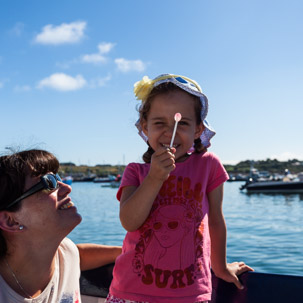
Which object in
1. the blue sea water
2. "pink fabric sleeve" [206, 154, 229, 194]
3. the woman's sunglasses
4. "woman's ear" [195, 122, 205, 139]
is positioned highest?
"woman's ear" [195, 122, 205, 139]

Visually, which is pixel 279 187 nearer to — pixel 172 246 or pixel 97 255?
pixel 97 255

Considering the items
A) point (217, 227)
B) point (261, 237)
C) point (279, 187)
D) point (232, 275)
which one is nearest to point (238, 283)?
point (232, 275)

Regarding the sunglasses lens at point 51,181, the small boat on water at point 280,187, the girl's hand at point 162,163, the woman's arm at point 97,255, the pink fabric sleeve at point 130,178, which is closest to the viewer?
the girl's hand at point 162,163

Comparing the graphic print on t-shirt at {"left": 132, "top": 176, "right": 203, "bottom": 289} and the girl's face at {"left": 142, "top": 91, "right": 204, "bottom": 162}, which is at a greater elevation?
the girl's face at {"left": 142, "top": 91, "right": 204, "bottom": 162}

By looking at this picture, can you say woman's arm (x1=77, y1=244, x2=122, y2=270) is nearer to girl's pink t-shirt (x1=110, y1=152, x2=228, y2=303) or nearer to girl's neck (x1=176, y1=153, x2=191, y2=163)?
girl's pink t-shirt (x1=110, y1=152, x2=228, y2=303)

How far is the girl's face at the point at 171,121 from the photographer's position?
5.14 ft

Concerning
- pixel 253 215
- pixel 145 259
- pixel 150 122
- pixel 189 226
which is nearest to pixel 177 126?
pixel 150 122

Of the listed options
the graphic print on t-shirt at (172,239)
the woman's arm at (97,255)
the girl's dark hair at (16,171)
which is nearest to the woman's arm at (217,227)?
the graphic print on t-shirt at (172,239)

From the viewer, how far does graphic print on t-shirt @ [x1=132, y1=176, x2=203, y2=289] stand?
1471mm

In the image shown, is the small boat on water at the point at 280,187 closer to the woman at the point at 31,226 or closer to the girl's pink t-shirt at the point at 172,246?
the girl's pink t-shirt at the point at 172,246

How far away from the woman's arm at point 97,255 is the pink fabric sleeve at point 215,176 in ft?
2.25

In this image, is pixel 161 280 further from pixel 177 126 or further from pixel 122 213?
pixel 177 126

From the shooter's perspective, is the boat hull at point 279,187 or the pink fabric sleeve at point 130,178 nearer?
the pink fabric sleeve at point 130,178

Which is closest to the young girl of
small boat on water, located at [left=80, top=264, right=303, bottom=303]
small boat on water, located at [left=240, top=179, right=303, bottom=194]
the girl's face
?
the girl's face
